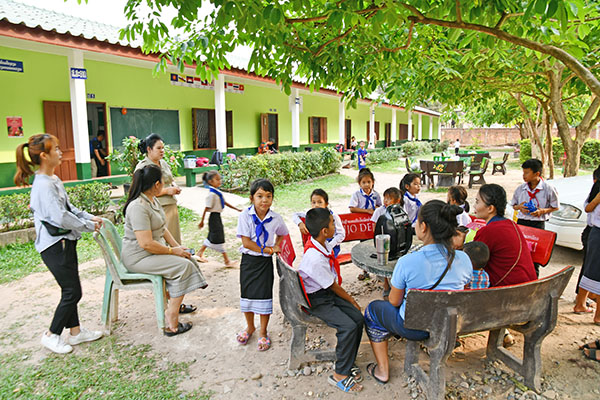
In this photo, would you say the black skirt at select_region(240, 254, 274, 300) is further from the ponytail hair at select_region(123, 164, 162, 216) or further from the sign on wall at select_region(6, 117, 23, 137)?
the sign on wall at select_region(6, 117, 23, 137)

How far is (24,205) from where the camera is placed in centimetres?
635

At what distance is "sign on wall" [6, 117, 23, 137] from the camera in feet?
28.3

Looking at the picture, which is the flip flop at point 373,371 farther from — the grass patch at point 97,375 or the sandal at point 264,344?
the grass patch at point 97,375

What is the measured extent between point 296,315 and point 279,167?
9.58m

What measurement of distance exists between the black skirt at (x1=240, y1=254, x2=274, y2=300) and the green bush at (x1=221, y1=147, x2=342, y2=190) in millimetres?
7815

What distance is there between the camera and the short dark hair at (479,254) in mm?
2830

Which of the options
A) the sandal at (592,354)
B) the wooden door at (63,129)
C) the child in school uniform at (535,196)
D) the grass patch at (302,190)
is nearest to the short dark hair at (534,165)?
the child in school uniform at (535,196)

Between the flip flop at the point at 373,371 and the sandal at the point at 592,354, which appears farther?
the sandal at the point at 592,354

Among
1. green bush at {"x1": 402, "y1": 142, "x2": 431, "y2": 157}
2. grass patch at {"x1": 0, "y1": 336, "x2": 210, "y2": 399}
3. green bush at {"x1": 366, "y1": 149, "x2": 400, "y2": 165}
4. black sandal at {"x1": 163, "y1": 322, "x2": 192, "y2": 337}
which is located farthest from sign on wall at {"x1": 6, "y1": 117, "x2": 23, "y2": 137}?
green bush at {"x1": 402, "y1": 142, "x2": 431, "y2": 157}

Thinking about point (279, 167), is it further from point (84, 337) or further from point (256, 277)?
point (84, 337)

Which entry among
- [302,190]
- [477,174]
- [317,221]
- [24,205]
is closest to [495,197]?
[317,221]

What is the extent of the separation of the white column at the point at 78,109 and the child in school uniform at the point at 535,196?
8439 mm

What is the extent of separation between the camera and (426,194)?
460 inches

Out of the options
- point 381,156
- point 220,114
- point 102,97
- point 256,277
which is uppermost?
point 102,97
